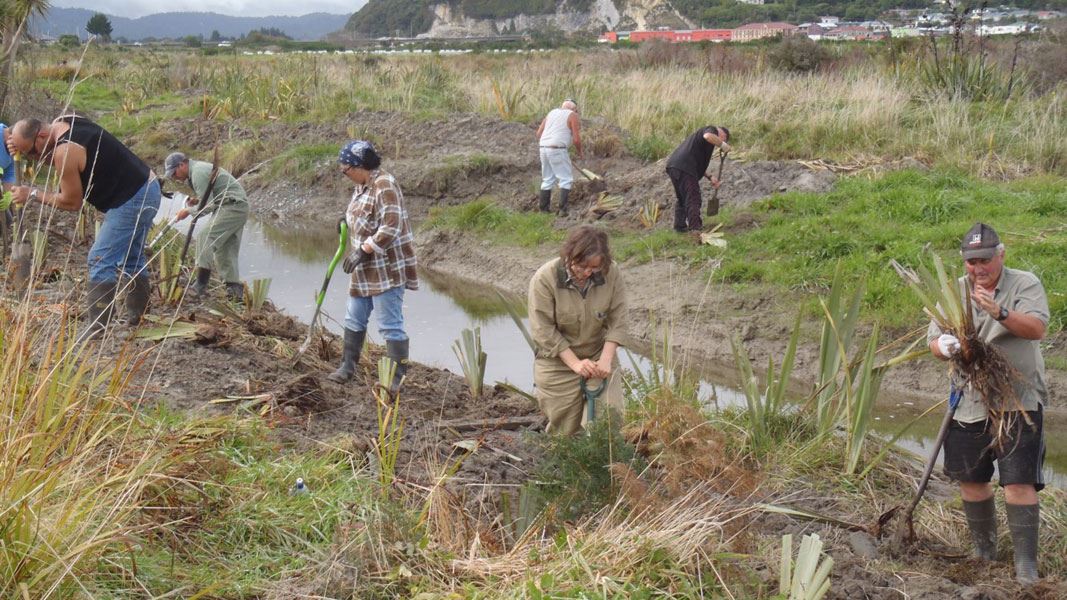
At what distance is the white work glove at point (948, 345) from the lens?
4551mm

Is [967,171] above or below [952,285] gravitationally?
below

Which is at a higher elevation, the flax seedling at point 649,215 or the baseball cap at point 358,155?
the baseball cap at point 358,155

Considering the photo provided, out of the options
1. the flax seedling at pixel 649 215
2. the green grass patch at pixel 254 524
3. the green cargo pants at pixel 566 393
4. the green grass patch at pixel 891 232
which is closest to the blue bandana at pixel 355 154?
the green cargo pants at pixel 566 393

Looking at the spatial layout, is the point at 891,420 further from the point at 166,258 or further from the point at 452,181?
the point at 452,181

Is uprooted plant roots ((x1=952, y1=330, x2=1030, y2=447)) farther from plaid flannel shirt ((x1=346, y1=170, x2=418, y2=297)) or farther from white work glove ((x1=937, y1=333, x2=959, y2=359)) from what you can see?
plaid flannel shirt ((x1=346, y1=170, x2=418, y2=297))

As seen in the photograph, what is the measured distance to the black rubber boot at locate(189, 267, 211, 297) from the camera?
9.44 m

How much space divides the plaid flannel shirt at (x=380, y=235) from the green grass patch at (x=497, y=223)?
6409 millimetres

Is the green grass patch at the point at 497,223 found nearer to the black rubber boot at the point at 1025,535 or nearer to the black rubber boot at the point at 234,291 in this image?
the black rubber boot at the point at 234,291

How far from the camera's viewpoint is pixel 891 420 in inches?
332

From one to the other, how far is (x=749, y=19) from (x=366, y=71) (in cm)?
5577

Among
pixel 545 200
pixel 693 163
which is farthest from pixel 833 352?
pixel 545 200

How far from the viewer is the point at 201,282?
9500 millimetres

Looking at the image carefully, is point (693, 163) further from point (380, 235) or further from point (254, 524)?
point (254, 524)

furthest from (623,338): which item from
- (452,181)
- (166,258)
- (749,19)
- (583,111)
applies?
(749,19)
